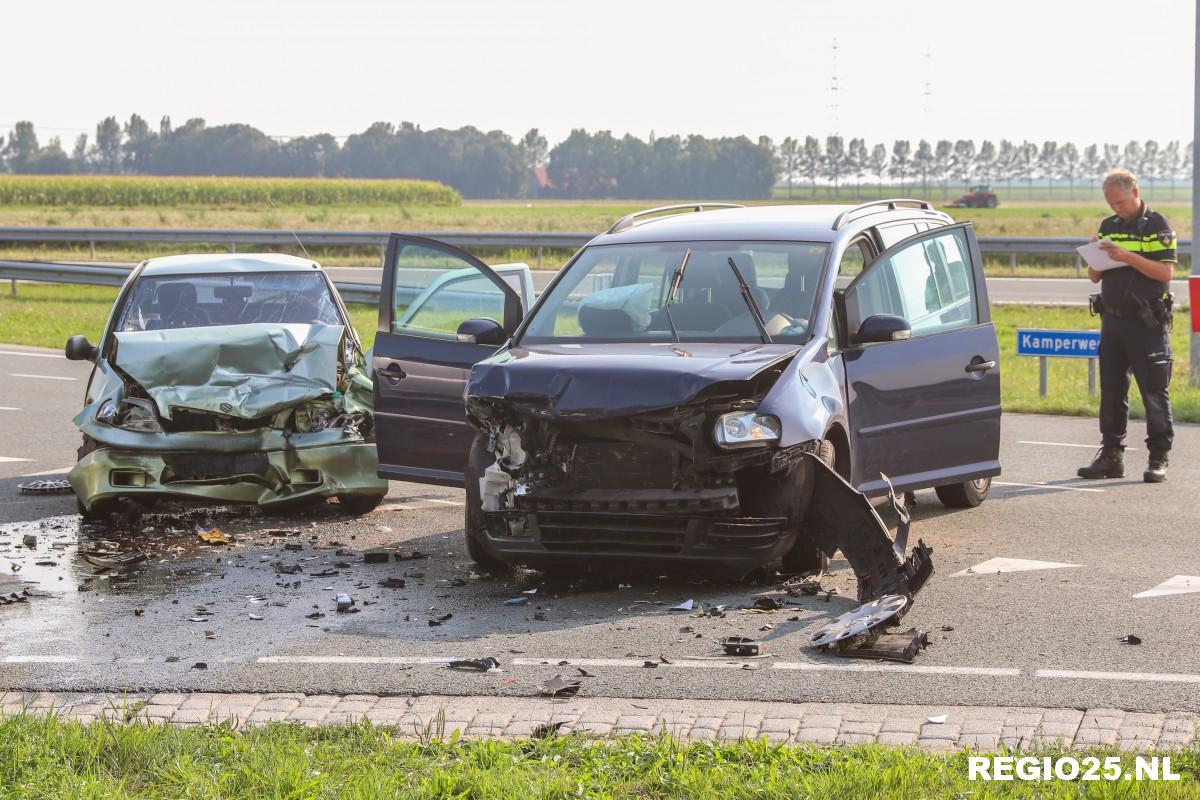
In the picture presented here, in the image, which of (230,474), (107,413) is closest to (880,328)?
(230,474)

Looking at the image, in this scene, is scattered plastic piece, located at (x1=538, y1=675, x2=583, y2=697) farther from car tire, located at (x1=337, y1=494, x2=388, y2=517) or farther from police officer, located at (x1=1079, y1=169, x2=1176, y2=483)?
police officer, located at (x1=1079, y1=169, x2=1176, y2=483)

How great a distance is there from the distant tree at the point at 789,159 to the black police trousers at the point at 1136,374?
13385 centimetres

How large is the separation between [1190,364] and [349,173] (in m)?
145

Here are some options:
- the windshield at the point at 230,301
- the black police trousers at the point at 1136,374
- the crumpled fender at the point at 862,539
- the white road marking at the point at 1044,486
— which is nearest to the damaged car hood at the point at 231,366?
the windshield at the point at 230,301

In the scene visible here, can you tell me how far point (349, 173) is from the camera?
15475 cm

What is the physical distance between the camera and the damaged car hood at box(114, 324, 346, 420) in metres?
9.12

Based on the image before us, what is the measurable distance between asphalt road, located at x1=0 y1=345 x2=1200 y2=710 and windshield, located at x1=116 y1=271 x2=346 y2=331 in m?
1.39

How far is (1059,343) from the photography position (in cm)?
1403

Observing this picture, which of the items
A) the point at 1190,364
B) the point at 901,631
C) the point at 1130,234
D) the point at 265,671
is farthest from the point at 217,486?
the point at 1190,364

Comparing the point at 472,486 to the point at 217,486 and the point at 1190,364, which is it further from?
the point at 1190,364

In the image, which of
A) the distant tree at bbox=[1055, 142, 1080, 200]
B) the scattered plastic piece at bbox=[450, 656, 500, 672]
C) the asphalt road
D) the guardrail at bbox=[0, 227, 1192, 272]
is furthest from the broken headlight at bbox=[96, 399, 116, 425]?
the distant tree at bbox=[1055, 142, 1080, 200]

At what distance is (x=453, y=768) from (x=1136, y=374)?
747 cm

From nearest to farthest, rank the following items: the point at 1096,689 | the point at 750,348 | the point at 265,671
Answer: the point at 1096,689
the point at 265,671
the point at 750,348

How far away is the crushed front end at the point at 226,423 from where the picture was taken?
9.00 meters
